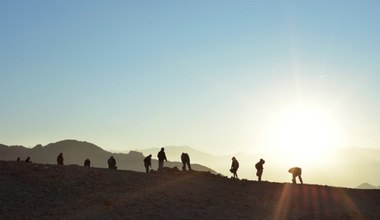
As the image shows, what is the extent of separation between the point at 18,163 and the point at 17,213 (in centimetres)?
654

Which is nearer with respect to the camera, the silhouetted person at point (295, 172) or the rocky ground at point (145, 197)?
the rocky ground at point (145, 197)

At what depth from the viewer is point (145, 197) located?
26250mm

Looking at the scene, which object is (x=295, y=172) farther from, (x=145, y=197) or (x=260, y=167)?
(x=145, y=197)

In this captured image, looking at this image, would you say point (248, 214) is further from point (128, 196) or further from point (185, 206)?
point (128, 196)

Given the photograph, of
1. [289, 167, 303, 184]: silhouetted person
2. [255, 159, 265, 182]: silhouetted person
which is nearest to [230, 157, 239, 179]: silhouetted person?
[255, 159, 265, 182]: silhouetted person

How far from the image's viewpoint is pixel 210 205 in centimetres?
2747

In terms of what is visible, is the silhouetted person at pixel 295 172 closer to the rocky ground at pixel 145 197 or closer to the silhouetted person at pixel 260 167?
the silhouetted person at pixel 260 167

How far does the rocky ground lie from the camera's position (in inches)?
912

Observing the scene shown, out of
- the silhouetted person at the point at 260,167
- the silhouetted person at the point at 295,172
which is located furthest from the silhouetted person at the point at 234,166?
the silhouetted person at the point at 295,172

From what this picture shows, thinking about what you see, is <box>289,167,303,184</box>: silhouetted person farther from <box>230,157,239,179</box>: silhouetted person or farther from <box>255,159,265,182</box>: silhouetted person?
<box>230,157,239,179</box>: silhouetted person

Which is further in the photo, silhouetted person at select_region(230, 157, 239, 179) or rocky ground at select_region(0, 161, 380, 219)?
silhouetted person at select_region(230, 157, 239, 179)

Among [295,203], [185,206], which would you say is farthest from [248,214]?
[295,203]

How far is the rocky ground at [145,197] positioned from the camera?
912 inches

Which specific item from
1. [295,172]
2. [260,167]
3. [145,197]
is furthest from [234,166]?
[145,197]
